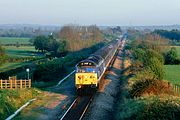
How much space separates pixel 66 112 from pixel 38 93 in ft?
26.3

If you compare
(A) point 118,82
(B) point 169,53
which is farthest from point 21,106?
(B) point 169,53

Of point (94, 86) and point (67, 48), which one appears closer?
point (94, 86)

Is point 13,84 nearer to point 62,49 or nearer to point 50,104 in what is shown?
point 50,104

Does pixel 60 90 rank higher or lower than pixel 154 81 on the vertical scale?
lower

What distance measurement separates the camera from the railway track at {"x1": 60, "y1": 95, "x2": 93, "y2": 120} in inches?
850

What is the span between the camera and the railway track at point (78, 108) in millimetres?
21589

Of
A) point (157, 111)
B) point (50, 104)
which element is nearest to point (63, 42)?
point (50, 104)

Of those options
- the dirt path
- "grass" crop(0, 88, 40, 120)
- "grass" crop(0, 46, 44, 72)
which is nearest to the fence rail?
"grass" crop(0, 88, 40, 120)

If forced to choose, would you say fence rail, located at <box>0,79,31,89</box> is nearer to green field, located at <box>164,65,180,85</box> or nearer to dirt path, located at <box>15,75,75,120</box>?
dirt path, located at <box>15,75,75,120</box>

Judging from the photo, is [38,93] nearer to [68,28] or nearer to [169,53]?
[169,53]

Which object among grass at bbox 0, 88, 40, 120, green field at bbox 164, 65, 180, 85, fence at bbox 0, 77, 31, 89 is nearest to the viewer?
grass at bbox 0, 88, 40, 120

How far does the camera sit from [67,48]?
93.6 m

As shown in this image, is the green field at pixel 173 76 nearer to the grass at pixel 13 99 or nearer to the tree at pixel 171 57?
the tree at pixel 171 57

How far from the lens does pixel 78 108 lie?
24.2 m
